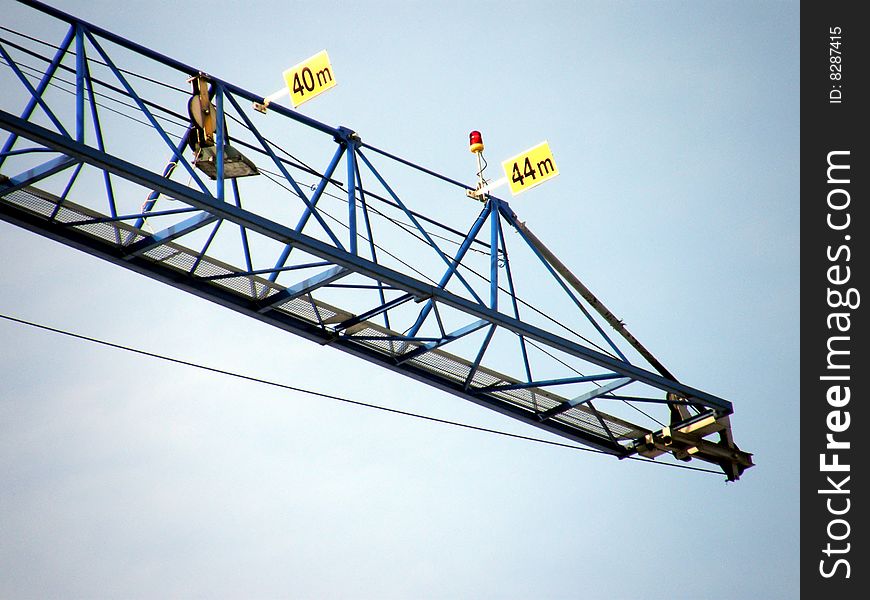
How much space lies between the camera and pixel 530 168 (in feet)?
73.3

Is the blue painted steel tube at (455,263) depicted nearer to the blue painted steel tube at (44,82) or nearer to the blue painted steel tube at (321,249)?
the blue painted steel tube at (321,249)

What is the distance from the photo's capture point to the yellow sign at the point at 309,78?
20.2 meters

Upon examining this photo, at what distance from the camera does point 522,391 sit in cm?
2444

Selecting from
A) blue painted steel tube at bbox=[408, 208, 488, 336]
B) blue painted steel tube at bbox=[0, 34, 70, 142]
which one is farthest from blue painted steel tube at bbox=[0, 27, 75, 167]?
blue painted steel tube at bbox=[408, 208, 488, 336]

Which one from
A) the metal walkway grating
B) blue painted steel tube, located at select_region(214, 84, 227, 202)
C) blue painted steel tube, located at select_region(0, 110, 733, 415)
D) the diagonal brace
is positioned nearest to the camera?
blue painted steel tube, located at select_region(0, 110, 733, 415)

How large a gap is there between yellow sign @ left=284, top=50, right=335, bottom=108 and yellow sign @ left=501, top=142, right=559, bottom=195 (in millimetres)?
3704

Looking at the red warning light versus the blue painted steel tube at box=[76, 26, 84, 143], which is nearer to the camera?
the blue painted steel tube at box=[76, 26, 84, 143]

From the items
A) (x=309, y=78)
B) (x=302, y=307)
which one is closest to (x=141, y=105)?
(x=309, y=78)

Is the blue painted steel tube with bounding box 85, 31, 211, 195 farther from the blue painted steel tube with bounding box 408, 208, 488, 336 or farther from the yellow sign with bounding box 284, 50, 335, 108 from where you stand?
the blue painted steel tube with bounding box 408, 208, 488, 336

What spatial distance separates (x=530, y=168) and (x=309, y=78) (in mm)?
4103

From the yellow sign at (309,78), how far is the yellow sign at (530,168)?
3.70 m

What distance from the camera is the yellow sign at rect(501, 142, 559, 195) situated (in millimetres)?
22234

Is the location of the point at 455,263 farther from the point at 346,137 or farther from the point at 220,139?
the point at 220,139

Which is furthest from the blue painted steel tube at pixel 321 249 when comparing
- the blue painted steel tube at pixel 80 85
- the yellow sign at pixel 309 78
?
the yellow sign at pixel 309 78
